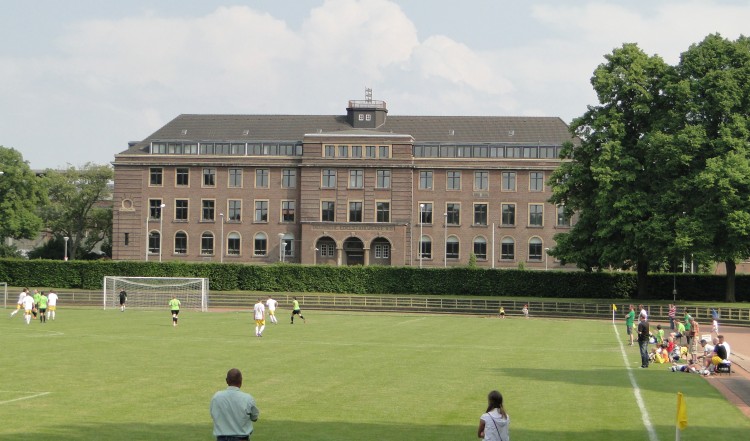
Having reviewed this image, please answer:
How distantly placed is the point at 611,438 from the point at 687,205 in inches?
2139

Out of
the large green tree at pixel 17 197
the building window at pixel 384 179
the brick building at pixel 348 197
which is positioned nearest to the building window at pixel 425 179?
the brick building at pixel 348 197

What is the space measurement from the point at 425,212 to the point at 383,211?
458 centimetres

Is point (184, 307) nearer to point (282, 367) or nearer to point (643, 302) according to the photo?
point (643, 302)

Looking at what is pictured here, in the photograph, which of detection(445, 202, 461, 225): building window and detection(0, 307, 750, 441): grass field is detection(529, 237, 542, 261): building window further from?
detection(0, 307, 750, 441): grass field

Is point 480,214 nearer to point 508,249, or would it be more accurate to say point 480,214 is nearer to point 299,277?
point 508,249

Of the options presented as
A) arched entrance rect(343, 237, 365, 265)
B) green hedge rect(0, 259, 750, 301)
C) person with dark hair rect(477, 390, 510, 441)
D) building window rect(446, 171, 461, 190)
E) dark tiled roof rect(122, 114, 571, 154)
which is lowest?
person with dark hair rect(477, 390, 510, 441)

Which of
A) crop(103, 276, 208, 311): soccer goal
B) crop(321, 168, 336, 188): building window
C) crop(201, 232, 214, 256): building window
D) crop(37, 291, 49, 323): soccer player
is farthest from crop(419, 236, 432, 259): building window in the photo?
crop(37, 291, 49, 323): soccer player

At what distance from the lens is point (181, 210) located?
11656 cm

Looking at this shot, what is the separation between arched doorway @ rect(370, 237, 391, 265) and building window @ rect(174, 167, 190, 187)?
21828 mm

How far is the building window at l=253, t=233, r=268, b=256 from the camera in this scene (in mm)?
115500

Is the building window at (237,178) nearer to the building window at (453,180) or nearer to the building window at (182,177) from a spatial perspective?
the building window at (182,177)

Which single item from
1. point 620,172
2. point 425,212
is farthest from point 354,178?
point 620,172

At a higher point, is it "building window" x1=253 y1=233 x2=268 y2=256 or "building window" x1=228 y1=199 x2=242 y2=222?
"building window" x1=228 y1=199 x2=242 y2=222

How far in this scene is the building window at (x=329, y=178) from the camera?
114875 mm
